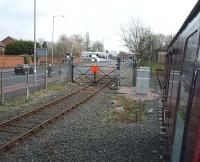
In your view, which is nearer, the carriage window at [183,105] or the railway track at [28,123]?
the carriage window at [183,105]

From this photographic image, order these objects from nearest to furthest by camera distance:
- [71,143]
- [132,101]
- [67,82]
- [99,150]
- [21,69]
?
[99,150], [71,143], [132,101], [67,82], [21,69]

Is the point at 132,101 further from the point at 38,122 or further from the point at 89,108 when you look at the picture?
the point at 38,122

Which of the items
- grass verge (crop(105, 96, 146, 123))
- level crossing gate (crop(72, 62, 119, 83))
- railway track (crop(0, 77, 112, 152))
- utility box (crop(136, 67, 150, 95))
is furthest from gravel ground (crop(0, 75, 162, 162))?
level crossing gate (crop(72, 62, 119, 83))

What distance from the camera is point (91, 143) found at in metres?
9.10

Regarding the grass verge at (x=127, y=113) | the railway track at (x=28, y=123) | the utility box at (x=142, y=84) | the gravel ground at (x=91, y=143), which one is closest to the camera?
the gravel ground at (x=91, y=143)

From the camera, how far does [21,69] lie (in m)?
37.6

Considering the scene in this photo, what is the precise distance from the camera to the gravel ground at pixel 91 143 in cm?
787

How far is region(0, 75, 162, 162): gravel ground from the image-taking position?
7.87 metres

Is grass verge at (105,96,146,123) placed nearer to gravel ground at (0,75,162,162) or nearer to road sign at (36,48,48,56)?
gravel ground at (0,75,162,162)

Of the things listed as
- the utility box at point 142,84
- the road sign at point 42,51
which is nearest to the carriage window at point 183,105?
the utility box at point 142,84

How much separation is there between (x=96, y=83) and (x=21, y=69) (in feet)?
41.4

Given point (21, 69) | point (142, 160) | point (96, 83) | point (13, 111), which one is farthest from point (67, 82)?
point (142, 160)

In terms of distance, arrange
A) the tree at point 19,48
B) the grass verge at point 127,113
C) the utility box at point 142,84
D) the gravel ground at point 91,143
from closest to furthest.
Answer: the gravel ground at point 91,143, the grass verge at point 127,113, the utility box at point 142,84, the tree at point 19,48

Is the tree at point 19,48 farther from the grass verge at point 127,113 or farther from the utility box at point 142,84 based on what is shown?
the grass verge at point 127,113
